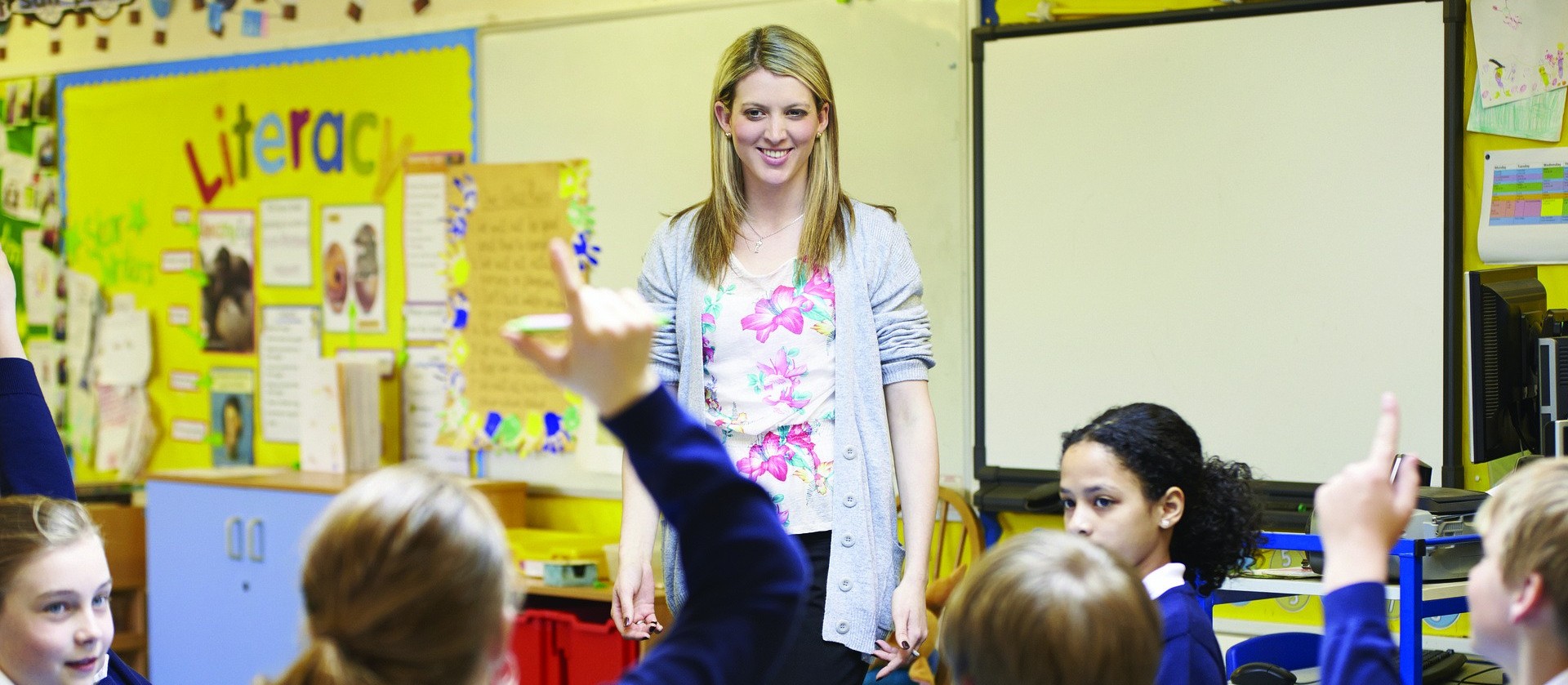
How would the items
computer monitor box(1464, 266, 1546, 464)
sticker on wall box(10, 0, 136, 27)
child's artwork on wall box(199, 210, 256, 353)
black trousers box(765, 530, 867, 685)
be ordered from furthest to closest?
child's artwork on wall box(199, 210, 256, 353) < sticker on wall box(10, 0, 136, 27) < computer monitor box(1464, 266, 1546, 464) < black trousers box(765, 530, 867, 685)

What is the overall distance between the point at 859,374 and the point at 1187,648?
525 mm

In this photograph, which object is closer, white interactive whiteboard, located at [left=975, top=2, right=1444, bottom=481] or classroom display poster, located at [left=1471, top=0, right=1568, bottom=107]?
classroom display poster, located at [left=1471, top=0, right=1568, bottom=107]

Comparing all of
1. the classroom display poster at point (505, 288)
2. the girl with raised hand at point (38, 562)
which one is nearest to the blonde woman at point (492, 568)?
the girl with raised hand at point (38, 562)

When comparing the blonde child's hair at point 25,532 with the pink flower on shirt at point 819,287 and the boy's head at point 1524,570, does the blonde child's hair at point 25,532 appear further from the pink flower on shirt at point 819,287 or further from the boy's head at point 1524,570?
the boy's head at point 1524,570

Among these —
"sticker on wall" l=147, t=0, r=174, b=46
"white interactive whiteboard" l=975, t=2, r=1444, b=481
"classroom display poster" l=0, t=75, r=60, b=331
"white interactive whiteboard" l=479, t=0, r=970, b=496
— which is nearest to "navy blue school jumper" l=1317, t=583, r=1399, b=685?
"white interactive whiteboard" l=975, t=2, r=1444, b=481

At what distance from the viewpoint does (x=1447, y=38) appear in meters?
2.95

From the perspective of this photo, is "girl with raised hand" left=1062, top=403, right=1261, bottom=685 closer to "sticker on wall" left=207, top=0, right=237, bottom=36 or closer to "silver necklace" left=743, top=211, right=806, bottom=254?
"silver necklace" left=743, top=211, right=806, bottom=254

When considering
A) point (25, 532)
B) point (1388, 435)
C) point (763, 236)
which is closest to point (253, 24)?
point (763, 236)

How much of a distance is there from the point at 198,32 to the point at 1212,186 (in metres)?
3.25

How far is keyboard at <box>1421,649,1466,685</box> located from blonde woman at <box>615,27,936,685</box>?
3.74ft

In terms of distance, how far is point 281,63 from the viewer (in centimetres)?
457

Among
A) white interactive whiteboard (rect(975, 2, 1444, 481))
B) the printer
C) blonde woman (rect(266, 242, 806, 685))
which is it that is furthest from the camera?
white interactive whiteboard (rect(975, 2, 1444, 481))

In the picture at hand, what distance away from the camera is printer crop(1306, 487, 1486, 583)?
2.30 metres

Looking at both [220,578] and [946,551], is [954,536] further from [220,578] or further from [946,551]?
[220,578]
